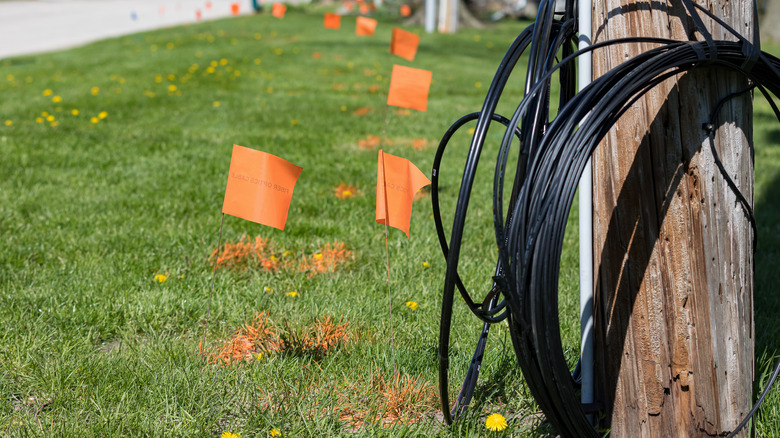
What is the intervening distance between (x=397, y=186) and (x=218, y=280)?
51.2 inches

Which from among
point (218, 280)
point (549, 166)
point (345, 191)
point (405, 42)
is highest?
point (405, 42)

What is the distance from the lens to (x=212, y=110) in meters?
7.25

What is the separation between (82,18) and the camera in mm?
20781

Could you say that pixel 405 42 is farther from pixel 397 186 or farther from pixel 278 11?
pixel 278 11

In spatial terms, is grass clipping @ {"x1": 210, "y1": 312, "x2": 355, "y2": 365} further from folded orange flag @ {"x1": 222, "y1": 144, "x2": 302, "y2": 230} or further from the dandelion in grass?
the dandelion in grass

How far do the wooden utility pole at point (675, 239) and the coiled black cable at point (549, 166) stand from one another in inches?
2.3

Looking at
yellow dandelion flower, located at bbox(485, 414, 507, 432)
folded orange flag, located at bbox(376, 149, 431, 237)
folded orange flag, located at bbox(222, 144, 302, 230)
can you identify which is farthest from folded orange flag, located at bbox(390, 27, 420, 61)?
Answer: yellow dandelion flower, located at bbox(485, 414, 507, 432)

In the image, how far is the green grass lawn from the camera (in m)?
2.11

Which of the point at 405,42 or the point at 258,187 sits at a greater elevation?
the point at 405,42

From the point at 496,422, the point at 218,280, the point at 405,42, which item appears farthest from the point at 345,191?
the point at 496,422

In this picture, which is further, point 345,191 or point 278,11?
point 278,11

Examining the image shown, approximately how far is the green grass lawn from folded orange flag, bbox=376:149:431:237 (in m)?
0.52

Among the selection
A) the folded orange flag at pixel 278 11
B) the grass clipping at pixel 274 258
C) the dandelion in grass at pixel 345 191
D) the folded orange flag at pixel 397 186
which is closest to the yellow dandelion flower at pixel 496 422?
the folded orange flag at pixel 397 186

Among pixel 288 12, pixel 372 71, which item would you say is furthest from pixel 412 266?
pixel 288 12
